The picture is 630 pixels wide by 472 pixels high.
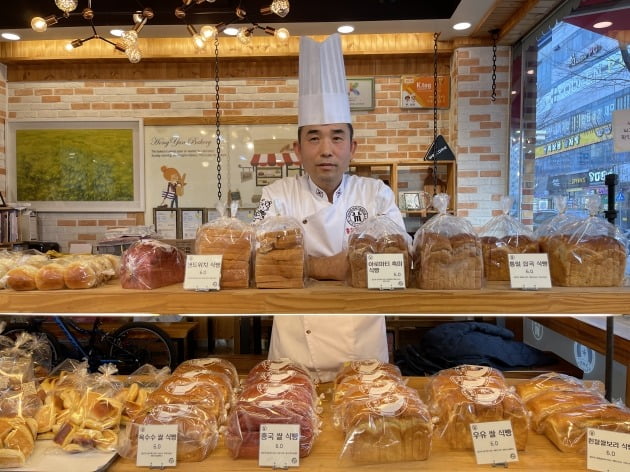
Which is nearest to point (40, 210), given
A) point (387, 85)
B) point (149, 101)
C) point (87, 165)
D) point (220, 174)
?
point (87, 165)

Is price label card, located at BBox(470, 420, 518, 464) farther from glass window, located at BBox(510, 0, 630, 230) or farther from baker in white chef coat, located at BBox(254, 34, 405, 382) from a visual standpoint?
glass window, located at BBox(510, 0, 630, 230)

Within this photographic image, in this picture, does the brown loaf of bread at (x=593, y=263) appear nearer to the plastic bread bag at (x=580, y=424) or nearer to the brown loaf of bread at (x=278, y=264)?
the plastic bread bag at (x=580, y=424)

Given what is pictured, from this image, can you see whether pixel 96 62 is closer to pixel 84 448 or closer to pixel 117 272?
pixel 117 272

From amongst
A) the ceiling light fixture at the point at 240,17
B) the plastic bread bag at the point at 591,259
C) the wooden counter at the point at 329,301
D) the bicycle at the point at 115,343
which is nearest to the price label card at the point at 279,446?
the wooden counter at the point at 329,301

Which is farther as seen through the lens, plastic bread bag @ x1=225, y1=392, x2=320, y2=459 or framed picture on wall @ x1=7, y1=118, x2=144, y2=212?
framed picture on wall @ x1=7, y1=118, x2=144, y2=212

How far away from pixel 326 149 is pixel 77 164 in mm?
3970

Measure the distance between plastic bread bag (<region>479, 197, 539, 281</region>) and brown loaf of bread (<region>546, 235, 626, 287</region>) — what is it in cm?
9

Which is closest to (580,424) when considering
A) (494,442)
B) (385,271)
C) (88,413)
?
(494,442)

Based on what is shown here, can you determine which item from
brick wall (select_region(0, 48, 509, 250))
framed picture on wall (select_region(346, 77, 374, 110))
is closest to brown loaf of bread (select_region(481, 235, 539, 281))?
brick wall (select_region(0, 48, 509, 250))

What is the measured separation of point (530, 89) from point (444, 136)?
878 mm

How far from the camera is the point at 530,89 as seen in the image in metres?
4.00

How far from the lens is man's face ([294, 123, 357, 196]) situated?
1.70 meters

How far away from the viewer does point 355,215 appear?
1953mm

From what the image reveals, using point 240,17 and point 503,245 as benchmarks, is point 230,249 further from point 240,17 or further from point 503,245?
point 240,17
